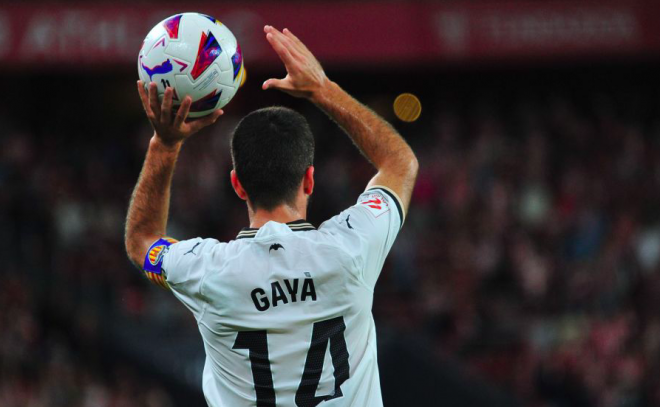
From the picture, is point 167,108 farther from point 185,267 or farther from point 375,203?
point 375,203

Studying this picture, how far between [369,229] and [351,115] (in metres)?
0.47

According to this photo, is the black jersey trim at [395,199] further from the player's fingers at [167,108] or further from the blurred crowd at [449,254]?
the blurred crowd at [449,254]

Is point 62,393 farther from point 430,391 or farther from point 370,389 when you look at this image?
point 370,389

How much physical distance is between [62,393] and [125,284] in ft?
6.32

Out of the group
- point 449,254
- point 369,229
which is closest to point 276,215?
point 369,229

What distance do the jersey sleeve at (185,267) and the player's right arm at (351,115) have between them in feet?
1.86

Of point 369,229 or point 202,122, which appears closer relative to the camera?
point 369,229

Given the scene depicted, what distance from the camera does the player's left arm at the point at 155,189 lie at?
3.18 metres

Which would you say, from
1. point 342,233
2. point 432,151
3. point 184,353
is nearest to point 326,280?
point 342,233

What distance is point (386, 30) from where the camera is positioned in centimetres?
1340

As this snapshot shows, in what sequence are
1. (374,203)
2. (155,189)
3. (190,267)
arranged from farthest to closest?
(155,189), (374,203), (190,267)

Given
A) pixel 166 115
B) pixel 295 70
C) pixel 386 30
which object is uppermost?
pixel 295 70

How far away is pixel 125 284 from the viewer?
38.0ft

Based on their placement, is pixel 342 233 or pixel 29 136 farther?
pixel 29 136
